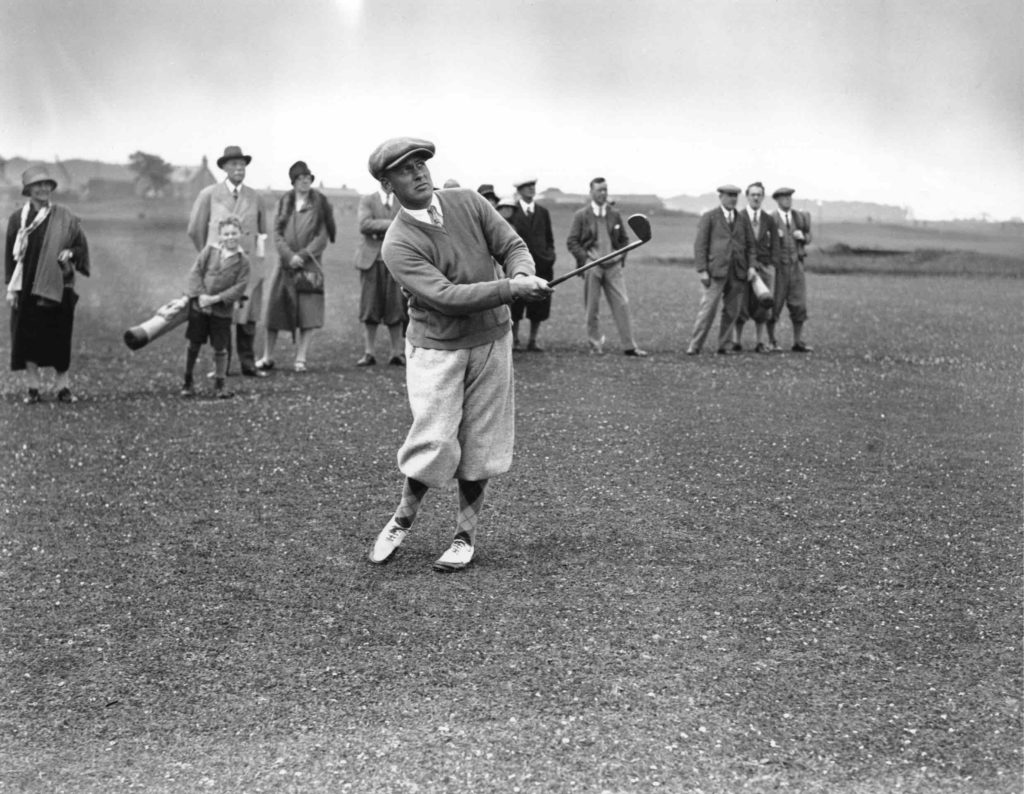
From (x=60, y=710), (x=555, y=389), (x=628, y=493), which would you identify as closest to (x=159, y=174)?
(x=555, y=389)

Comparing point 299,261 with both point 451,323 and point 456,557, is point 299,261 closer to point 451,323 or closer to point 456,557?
point 451,323

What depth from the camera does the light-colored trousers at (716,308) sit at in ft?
51.8

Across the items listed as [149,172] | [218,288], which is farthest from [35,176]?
[149,172]

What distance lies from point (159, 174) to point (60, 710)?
22.1 meters

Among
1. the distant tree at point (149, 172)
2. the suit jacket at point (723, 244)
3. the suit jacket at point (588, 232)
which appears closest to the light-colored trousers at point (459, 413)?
the suit jacket at point (588, 232)

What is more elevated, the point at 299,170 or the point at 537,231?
the point at 299,170

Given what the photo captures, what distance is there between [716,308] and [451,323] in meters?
10.1

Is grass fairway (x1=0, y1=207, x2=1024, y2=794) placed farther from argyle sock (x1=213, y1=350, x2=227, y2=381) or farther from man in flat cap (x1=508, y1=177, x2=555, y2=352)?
man in flat cap (x1=508, y1=177, x2=555, y2=352)

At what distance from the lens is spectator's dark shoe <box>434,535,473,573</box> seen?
6.45 metres

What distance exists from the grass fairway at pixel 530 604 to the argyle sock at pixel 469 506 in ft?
0.72

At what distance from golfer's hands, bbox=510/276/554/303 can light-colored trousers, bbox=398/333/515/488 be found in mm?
463

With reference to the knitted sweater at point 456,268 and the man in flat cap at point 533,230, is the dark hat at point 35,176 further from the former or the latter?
the knitted sweater at point 456,268

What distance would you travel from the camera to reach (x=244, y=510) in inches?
303

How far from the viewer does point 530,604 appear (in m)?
5.93
